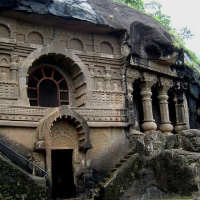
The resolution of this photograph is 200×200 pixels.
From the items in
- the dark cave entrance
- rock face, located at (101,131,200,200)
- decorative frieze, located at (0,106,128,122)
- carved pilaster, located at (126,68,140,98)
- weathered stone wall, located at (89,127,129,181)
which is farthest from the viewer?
carved pilaster, located at (126,68,140,98)

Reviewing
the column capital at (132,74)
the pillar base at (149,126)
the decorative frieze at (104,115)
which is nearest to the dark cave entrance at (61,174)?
the decorative frieze at (104,115)

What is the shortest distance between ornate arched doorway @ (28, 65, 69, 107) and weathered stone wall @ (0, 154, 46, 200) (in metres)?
4.15

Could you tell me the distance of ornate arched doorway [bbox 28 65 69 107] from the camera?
1222cm

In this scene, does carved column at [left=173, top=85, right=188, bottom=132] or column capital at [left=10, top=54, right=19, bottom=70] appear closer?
column capital at [left=10, top=54, right=19, bottom=70]

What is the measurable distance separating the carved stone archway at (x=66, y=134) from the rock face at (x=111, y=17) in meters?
3.53

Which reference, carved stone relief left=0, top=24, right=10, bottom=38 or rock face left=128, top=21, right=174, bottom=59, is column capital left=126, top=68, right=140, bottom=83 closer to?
rock face left=128, top=21, right=174, bottom=59

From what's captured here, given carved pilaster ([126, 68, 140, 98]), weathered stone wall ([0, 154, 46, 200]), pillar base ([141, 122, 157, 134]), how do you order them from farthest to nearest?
pillar base ([141, 122, 157, 134])
carved pilaster ([126, 68, 140, 98])
weathered stone wall ([0, 154, 46, 200])

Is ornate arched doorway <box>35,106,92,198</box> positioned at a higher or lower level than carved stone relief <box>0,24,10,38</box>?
lower

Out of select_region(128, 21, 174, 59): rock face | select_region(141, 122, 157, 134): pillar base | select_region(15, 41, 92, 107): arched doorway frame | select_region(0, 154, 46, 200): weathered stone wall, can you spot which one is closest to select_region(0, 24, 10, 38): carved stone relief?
select_region(15, 41, 92, 107): arched doorway frame

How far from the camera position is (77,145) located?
35.8 feet

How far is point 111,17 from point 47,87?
385 cm

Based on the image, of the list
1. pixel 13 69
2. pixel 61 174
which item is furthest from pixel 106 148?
pixel 13 69

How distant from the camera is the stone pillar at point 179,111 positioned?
15.9m

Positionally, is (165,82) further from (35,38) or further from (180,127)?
(35,38)
